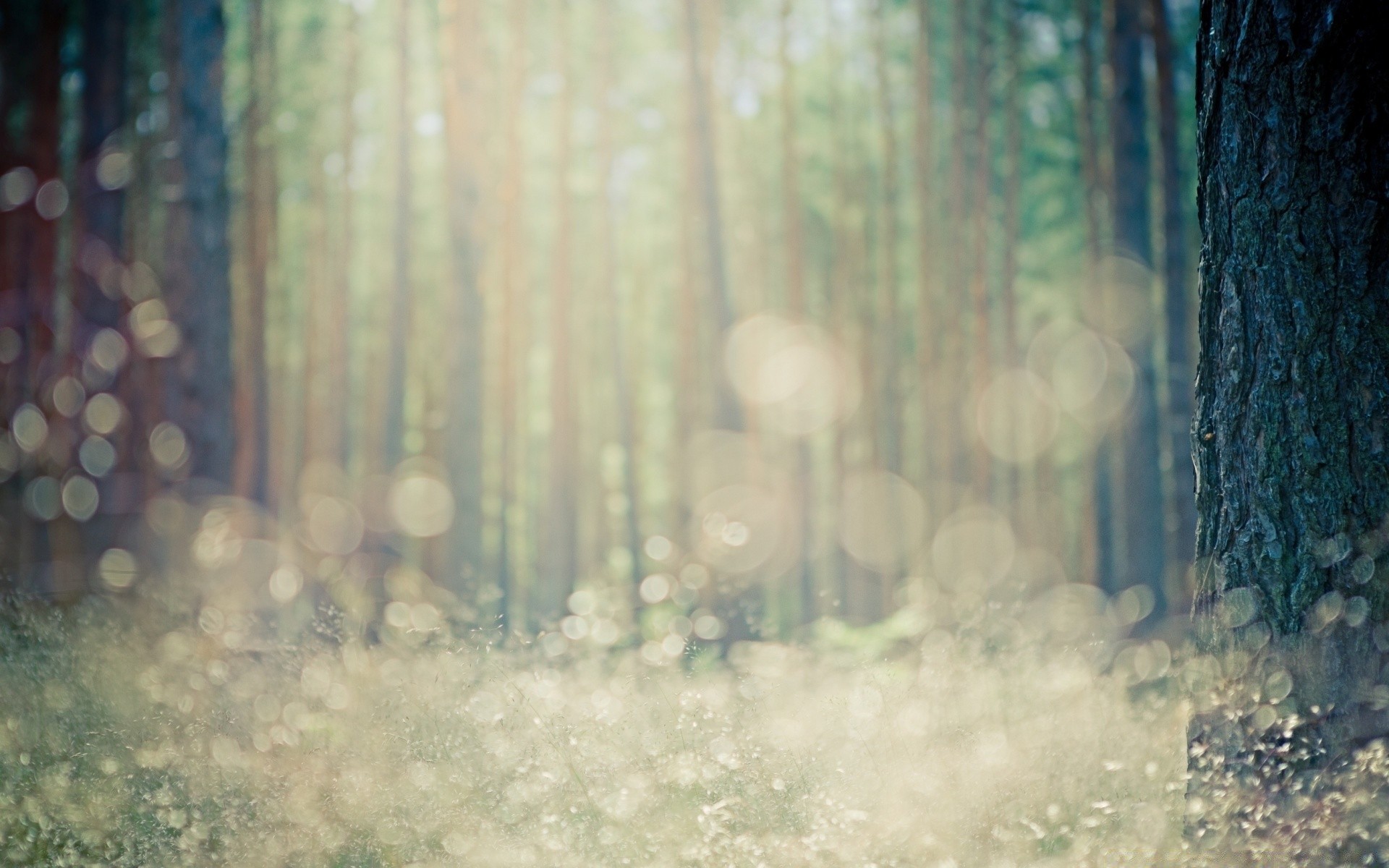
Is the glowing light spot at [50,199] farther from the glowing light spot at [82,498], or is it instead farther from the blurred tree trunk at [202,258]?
the blurred tree trunk at [202,258]

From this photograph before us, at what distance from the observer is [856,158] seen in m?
17.4

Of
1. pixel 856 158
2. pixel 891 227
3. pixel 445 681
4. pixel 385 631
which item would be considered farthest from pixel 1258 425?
pixel 856 158

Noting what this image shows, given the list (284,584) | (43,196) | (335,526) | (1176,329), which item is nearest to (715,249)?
(1176,329)

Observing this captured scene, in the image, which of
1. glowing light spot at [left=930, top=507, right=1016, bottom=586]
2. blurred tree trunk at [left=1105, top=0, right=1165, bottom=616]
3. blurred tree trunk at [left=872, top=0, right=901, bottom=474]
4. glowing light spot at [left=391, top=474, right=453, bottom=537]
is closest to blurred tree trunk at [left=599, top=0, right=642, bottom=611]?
glowing light spot at [left=391, top=474, right=453, bottom=537]

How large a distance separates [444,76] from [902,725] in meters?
10.2

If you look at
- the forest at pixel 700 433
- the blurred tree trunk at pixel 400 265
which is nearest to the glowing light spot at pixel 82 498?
the forest at pixel 700 433

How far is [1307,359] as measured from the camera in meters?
3.20

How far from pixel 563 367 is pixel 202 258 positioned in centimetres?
832

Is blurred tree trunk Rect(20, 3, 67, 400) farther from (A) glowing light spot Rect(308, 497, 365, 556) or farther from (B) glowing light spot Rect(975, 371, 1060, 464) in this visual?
(B) glowing light spot Rect(975, 371, 1060, 464)

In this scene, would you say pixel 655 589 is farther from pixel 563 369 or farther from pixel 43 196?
pixel 43 196

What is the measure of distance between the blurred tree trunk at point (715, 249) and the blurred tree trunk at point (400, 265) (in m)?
6.07

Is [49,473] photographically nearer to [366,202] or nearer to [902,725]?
[366,202]

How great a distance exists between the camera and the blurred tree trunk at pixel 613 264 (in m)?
15.6

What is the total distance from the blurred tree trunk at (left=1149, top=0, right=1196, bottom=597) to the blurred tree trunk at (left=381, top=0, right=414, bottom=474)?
38.1 ft
